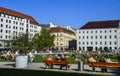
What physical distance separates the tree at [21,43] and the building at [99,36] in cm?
9141

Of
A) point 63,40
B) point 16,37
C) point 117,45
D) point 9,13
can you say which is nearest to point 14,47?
point 16,37

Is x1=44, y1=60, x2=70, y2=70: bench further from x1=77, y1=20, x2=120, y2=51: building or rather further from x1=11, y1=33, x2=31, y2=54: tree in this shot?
x1=77, y1=20, x2=120, y2=51: building

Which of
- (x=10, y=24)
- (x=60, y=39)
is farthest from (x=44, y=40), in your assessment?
(x=60, y=39)

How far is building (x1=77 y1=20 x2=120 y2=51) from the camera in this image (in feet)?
384

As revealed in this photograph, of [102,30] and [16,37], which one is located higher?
[102,30]

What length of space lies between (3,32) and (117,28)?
159 feet

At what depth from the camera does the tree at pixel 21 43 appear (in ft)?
90.1

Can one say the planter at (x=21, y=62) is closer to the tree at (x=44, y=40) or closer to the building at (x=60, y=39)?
the tree at (x=44, y=40)

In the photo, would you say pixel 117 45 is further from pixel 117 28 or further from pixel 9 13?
pixel 9 13

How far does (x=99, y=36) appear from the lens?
12062 cm

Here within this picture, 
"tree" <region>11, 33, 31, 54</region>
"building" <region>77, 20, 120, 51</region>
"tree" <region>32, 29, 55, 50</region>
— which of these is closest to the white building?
"tree" <region>32, 29, 55, 50</region>

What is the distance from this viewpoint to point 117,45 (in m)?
116

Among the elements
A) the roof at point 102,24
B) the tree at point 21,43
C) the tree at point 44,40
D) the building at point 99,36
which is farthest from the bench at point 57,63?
the roof at point 102,24

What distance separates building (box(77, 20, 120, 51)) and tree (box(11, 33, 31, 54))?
91.4 m
